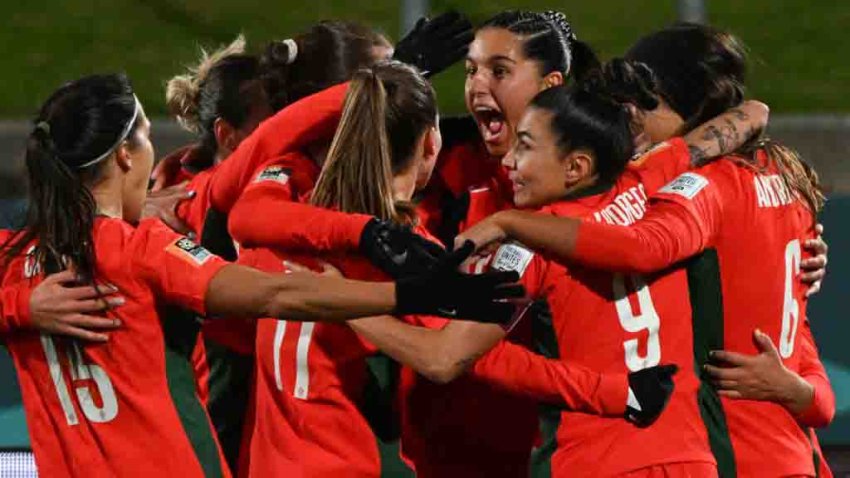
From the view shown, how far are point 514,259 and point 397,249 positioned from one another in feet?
1.15

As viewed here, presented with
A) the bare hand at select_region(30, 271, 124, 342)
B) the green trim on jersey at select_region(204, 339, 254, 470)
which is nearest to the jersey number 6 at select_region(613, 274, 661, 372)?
the bare hand at select_region(30, 271, 124, 342)

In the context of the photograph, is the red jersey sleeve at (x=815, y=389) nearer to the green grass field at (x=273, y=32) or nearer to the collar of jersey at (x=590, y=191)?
the collar of jersey at (x=590, y=191)

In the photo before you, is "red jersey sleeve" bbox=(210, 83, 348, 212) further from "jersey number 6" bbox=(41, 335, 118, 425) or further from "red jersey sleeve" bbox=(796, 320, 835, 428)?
"red jersey sleeve" bbox=(796, 320, 835, 428)

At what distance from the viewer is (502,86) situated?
4957 millimetres

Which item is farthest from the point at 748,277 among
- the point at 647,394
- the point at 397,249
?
the point at 397,249

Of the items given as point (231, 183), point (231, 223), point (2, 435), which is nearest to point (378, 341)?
point (231, 223)

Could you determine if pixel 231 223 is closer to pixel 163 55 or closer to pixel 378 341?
pixel 378 341

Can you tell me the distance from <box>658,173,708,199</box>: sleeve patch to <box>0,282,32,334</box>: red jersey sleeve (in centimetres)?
153

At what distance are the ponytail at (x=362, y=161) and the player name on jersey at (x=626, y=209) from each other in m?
0.52

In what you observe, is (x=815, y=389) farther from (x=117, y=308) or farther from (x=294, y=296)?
(x=117, y=308)

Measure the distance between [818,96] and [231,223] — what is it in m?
6.16

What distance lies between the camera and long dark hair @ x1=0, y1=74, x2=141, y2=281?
3941 mm

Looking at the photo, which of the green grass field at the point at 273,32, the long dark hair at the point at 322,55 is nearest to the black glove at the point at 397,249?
the long dark hair at the point at 322,55

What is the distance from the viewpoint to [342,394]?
418 centimetres
